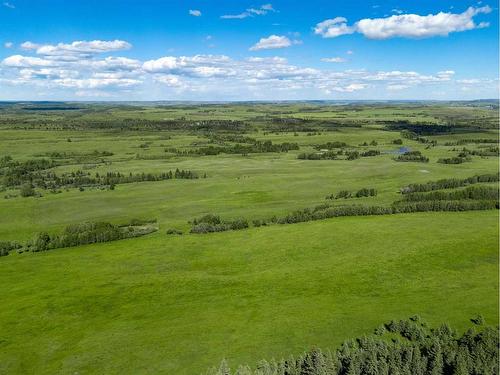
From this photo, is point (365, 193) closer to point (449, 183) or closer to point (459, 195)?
point (459, 195)

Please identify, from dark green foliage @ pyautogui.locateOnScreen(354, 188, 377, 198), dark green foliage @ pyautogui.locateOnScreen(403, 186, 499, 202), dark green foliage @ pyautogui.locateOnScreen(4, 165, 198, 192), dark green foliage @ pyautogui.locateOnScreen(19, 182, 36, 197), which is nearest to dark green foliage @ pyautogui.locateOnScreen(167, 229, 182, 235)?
dark green foliage @ pyautogui.locateOnScreen(4, 165, 198, 192)

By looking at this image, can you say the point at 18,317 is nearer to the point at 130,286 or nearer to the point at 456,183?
the point at 130,286

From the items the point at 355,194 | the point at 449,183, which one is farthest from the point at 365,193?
the point at 449,183

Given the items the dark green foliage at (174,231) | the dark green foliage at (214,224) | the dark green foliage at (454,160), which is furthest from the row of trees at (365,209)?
the dark green foliage at (454,160)

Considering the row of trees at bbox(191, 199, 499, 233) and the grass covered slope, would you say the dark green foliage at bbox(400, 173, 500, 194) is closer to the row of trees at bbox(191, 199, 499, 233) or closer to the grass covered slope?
the row of trees at bbox(191, 199, 499, 233)

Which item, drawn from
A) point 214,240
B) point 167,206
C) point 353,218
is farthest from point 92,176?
point 353,218
